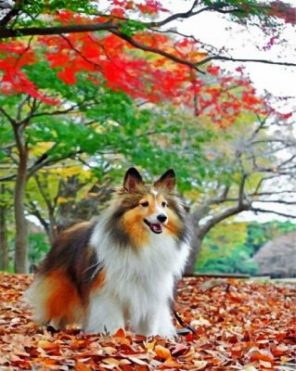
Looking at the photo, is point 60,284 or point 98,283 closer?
point 98,283

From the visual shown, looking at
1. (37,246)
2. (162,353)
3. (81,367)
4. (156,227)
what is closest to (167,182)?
(156,227)

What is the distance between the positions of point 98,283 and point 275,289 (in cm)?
708

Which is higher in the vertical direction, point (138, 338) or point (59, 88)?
point (59, 88)

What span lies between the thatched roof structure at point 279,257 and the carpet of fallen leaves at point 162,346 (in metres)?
14.7

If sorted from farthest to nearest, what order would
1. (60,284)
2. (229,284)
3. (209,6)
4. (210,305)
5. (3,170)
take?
(3,170) → (229,284) → (210,305) → (209,6) → (60,284)

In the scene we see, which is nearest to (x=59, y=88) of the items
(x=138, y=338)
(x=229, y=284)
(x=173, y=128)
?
(x=173, y=128)

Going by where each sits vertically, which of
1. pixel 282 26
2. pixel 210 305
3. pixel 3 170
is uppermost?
pixel 282 26

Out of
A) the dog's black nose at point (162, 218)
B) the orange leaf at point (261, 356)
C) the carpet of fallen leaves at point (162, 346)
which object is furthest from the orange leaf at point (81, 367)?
the dog's black nose at point (162, 218)

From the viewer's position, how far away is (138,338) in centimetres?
493

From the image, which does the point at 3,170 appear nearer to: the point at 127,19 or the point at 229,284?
the point at 229,284

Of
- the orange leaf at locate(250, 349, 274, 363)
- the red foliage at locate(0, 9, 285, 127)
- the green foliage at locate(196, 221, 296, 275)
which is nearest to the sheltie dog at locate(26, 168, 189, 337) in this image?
the orange leaf at locate(250, 349, 274, 363)

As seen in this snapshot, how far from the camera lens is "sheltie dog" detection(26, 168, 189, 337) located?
5062 millimetres

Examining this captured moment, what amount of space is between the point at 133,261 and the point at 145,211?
403 mm

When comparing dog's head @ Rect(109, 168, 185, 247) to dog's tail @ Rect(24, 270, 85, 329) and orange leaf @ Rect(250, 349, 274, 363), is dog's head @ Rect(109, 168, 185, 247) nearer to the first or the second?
dog's tail @ Rect(24, 270, 85, 329)
